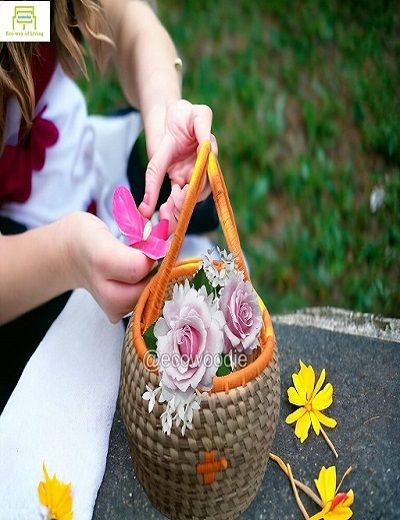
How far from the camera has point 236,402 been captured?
2.34 feet

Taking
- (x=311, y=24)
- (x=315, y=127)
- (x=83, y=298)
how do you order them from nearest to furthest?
(x=83, y=298), (x=315, y=127), (x=311, y=24)

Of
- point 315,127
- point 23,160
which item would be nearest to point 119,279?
point 23,160

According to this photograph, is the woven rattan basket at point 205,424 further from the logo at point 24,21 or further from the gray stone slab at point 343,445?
the logo at point 24,21

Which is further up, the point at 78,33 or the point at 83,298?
the point at 78,33

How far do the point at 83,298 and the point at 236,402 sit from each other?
42 centimetres

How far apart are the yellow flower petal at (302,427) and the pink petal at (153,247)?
0.34 m

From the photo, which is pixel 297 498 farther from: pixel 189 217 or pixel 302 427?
pixel 189 217

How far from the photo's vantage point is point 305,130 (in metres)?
1.98

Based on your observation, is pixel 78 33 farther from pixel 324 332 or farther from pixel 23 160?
pixel 324 332

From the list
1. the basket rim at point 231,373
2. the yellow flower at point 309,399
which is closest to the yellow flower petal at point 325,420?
the yellow flower at point 309,399

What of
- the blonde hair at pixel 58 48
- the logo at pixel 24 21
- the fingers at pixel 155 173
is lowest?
the fingers at pixel 155 173

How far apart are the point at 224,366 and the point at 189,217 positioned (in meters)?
0.17

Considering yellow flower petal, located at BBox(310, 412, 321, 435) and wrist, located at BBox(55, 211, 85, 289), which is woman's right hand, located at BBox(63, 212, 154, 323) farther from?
yellow flower petal, located at BBox(310, 412, 321, 435)

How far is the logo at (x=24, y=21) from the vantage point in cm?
97
